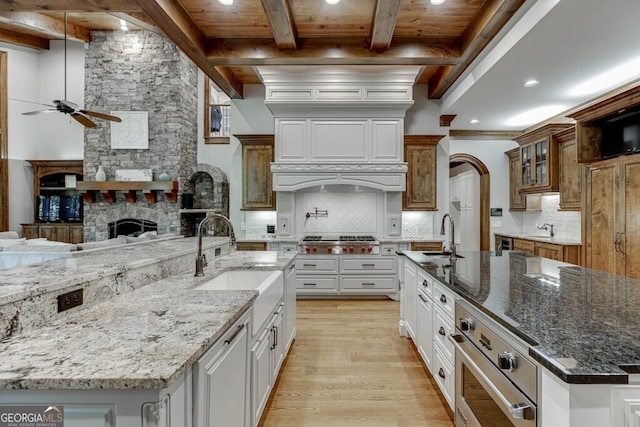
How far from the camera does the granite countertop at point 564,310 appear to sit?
91 centimetres

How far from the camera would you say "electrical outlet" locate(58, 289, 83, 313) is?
1.35 metres

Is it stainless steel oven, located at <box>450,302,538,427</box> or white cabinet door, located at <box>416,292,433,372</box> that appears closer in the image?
stainless steel oven, located at <box>450,302,538,427</box>

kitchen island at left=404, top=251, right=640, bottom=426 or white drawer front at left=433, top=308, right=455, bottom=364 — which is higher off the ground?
kitchen island at left=404, top=251, right=640, bottom=426

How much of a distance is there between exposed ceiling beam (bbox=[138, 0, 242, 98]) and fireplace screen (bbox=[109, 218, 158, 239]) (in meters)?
4.26

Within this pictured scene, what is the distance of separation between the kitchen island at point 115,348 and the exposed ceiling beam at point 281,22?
107 inches

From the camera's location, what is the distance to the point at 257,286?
2.42 m

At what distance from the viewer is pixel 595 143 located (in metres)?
4.23

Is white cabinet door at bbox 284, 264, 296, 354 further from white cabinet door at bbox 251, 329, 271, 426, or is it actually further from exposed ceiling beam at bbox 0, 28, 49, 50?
exposed ceiling beam at bbox 0, 28, 49, 50

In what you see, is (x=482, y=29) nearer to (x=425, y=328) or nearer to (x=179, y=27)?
(x=425, y=328)

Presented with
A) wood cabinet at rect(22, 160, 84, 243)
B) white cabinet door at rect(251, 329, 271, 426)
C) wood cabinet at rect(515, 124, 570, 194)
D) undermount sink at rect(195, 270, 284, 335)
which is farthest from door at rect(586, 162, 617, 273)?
wood cabinet at rect(22, 160, 84, 243)

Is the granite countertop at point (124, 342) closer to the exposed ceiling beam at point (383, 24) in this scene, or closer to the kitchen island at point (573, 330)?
the kitchen island at point (573, 330)

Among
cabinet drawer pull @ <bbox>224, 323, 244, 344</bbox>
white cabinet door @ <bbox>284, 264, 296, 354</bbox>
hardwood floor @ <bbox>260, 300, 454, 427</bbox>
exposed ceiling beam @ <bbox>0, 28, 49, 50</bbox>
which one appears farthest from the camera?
exposed ceiling beam @ <bbox>0, 28, 49, 50</bbox>

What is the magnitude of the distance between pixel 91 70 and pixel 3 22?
2227mm

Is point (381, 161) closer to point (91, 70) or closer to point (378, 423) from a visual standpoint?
point (378, 423)
